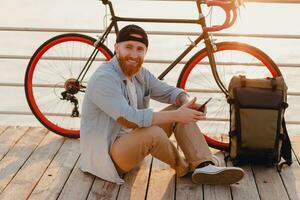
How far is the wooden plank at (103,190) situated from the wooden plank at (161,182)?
0.61 feet

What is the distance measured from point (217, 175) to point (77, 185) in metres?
0.76

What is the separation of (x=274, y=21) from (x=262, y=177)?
5.90 metres

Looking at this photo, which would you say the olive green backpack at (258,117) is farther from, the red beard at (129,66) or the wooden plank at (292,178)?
the red beard at (129,66)

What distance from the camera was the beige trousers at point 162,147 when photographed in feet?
10.6

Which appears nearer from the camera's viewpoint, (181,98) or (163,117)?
(163,117)

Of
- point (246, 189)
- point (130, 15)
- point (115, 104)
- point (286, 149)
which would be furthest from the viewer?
point (130, 15)

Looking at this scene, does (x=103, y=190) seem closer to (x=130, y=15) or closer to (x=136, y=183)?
(x=136, y=183)

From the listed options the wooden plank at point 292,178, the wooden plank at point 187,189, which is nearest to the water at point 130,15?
the wooden plank at point 292,178

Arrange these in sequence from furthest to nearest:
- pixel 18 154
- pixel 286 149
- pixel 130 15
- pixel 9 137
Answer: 1. pixel 130 15
2. pixel 9 137
3. pixel 18 154
4. pixel 286 149

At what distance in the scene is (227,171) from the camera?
128 inches

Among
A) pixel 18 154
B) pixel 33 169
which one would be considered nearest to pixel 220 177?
pixel 33 169

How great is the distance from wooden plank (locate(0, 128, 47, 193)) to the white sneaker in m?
1.05

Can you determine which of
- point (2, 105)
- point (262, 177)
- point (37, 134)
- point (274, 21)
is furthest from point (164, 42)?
point (262, 177)

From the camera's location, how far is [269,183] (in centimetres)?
345
